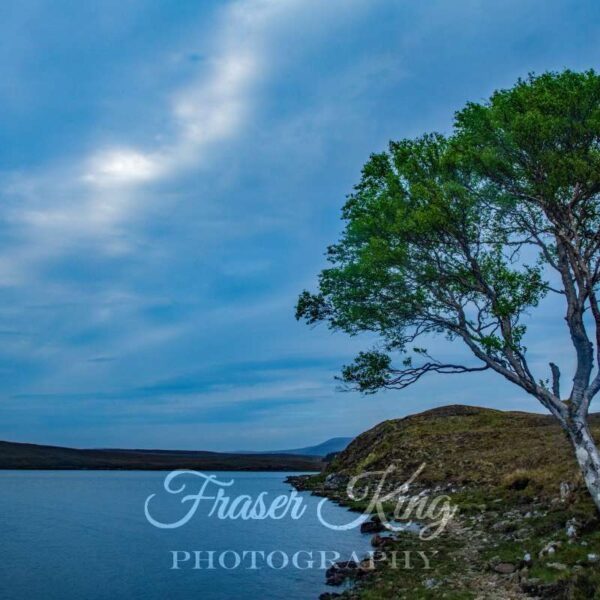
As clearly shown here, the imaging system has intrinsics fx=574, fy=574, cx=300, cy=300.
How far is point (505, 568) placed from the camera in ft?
66.9

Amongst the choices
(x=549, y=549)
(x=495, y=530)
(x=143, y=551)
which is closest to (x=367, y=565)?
(x=549, y=549)

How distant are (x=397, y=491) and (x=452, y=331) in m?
32.6

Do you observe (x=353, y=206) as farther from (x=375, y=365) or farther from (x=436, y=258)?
(x=375, y=365)

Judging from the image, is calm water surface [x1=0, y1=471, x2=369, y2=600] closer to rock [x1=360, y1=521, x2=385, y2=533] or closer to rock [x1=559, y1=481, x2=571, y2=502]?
rock [x1=360, y1=521, x2=385, y2=533]

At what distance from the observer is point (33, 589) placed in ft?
82.7

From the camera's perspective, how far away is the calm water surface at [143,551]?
24.2 m

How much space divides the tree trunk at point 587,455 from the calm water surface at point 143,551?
10851mm

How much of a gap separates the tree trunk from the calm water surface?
10.9 metres

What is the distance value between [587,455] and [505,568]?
5226mm

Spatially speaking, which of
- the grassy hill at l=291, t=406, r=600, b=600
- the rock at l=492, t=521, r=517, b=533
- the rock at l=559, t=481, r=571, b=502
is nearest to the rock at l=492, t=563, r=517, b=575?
the grassy hill at l=291, t=406, r=600, b=600

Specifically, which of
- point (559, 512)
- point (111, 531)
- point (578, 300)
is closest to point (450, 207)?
point (578, 300)

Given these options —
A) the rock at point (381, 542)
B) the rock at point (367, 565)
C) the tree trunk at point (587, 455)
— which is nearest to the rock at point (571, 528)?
the tree trunk at point (587, 455)

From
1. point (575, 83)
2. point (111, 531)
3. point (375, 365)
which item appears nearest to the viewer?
point (575, 83)

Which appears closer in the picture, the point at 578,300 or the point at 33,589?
the point at 578,300
